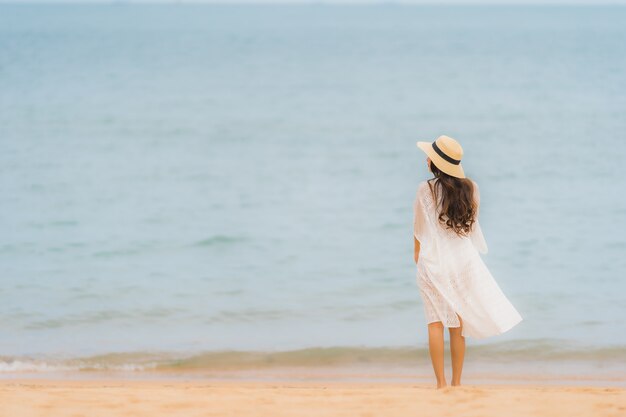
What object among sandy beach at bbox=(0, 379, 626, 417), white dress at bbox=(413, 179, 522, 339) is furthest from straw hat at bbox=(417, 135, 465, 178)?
sandy beach at bbox=(0, 379, 626, 417)

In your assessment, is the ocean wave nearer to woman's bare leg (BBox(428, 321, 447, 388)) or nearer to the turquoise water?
the turquoise water

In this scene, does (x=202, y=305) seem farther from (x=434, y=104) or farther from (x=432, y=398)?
(x=434, y=104)

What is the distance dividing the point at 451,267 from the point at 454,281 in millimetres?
81

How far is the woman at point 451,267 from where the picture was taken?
4.96m

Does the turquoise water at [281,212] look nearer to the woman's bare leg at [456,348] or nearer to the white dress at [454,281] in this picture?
the woman's bare leg at [456,348]

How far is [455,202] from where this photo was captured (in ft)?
16.1

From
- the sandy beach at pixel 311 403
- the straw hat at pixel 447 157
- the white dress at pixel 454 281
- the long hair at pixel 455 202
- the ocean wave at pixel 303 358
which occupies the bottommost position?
the sandy beach at pixel 311 403

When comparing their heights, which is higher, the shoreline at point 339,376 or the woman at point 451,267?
the woman at point 451,267

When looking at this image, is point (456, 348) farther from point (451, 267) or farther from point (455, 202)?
point (455, 202)

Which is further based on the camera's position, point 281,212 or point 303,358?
point 281,212

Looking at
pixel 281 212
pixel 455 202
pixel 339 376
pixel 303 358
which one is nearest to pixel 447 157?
pixel 455 202

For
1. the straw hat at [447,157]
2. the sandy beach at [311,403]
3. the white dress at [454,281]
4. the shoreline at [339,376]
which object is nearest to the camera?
the sandy beach at [311,403]

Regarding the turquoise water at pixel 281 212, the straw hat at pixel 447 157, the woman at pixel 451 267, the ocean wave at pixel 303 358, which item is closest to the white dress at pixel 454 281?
the woman at pixel 451 267

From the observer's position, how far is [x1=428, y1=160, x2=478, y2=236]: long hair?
4.91m
